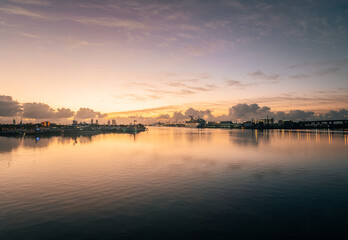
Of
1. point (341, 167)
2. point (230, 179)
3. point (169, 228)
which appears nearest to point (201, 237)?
point (169, 228)

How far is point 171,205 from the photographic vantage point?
63.2 ft

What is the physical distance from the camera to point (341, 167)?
37.4 metres

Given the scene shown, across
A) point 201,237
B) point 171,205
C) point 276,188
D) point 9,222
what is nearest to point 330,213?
point 276,188

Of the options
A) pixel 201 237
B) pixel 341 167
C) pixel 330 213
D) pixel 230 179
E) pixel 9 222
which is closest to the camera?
pixel 201 237

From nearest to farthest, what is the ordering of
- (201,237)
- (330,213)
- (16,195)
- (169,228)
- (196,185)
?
1. (201,237)
2. (169,228)
3. (330,213)
4. (16,195)
5. (196,185)

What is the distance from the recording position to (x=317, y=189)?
79.7ft

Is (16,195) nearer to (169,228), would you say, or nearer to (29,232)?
(29,232)

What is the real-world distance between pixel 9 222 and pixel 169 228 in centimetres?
1206

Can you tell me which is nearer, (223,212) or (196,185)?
(223,212)

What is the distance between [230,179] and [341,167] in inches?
910

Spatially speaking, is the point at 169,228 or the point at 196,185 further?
the point at 196,185

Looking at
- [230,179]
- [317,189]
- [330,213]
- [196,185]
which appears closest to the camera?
[330,213]

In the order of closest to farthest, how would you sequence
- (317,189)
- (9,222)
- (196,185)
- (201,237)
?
(201,237), (9,222), (317,189), (196,185)

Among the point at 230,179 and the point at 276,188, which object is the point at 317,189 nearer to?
the point at 276,188
